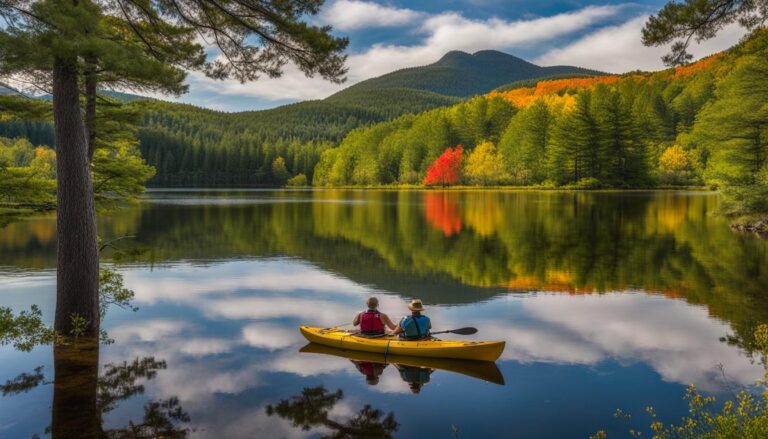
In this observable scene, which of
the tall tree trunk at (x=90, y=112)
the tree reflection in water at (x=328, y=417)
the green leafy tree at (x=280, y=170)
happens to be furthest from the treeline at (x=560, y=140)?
the tree reflection in water at (x=328, y=417)

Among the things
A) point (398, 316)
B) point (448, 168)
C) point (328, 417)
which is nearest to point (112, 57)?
point (328, 417)

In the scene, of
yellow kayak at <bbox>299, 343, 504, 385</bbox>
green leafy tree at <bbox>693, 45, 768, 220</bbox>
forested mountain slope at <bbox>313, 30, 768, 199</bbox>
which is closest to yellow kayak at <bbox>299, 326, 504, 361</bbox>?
yellow kayak at <bbox>299, 343, 504, 385</bbox>

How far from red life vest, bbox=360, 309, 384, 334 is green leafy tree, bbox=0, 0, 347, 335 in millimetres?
5345

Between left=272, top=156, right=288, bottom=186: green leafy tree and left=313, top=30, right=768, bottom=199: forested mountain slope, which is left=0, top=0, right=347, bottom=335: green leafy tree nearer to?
left=313, top=30, right=768, bottom=199: forested mountain slope

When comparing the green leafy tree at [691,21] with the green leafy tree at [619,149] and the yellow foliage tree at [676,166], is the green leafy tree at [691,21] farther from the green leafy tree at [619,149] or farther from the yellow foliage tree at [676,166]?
the yellow foliage tree at [676,166]

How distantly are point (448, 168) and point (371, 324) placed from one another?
306 feet

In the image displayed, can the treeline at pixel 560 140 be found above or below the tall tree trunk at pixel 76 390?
above

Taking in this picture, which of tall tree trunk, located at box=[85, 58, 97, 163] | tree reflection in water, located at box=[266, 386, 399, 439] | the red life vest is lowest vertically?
tree reflection in water, located at box=[266, 386, 399, 439]

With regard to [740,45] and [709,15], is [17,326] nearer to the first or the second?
[709,15]

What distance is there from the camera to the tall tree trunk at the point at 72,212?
10.6 meters

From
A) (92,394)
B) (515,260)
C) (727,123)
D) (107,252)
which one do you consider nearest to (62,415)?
(92,394)

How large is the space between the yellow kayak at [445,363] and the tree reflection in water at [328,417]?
1.77m

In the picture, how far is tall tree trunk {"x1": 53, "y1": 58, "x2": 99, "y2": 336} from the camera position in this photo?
34.7 feet

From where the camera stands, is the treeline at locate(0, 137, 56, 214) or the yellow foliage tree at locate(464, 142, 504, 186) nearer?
the treeline at locate(0, 137, 56, 214)
